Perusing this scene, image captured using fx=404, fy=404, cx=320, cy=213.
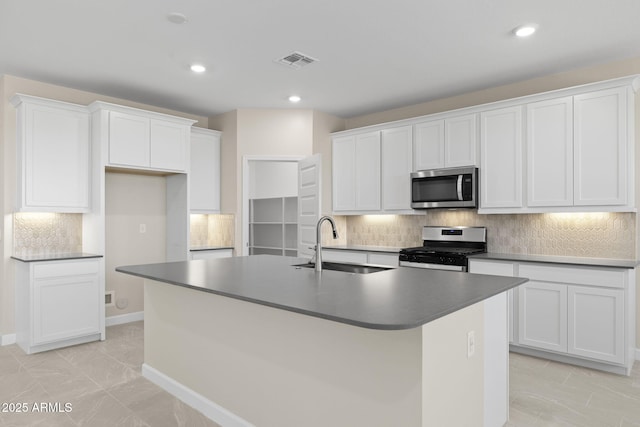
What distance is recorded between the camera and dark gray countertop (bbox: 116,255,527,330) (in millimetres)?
1583

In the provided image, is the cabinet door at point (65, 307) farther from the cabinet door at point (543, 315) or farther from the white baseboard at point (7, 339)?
Result: the cabinet door at point (543, 315)

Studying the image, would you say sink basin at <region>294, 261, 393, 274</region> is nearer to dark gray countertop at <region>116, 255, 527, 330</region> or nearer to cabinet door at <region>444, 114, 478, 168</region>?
dark gray countertop at <region>116, 255, 527, 330</region>

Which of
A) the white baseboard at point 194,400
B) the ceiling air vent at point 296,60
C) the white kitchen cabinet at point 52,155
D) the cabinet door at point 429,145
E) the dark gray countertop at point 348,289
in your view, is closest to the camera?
the dark gray countertop at point 348,289

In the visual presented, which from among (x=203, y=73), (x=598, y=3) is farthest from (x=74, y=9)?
(x=598, y=3)

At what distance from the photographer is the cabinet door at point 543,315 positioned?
3.48m

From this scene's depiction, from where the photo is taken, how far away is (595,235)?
3811mm

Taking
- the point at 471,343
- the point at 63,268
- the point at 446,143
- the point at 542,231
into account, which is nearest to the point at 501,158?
the point at 446,143

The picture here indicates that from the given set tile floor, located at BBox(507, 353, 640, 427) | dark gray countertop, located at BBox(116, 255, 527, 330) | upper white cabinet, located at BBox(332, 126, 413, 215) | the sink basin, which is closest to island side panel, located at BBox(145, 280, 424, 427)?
dark gray countertop, located at BBox(116, 255, 527, 330)

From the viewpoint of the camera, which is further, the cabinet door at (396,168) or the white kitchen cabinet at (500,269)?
the cabinet door at (396,168)

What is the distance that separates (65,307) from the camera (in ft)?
13.0

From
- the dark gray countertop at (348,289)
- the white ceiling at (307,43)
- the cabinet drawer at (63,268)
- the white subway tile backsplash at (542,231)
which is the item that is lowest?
the cabinet drawer at (63,268)

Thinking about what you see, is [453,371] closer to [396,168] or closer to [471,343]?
[471,343]

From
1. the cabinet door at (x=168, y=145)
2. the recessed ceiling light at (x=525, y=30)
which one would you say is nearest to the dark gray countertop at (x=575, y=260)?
the recessed ceiling light at (x=525, y=30)

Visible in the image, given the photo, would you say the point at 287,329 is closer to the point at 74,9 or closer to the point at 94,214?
the point at 74,9
